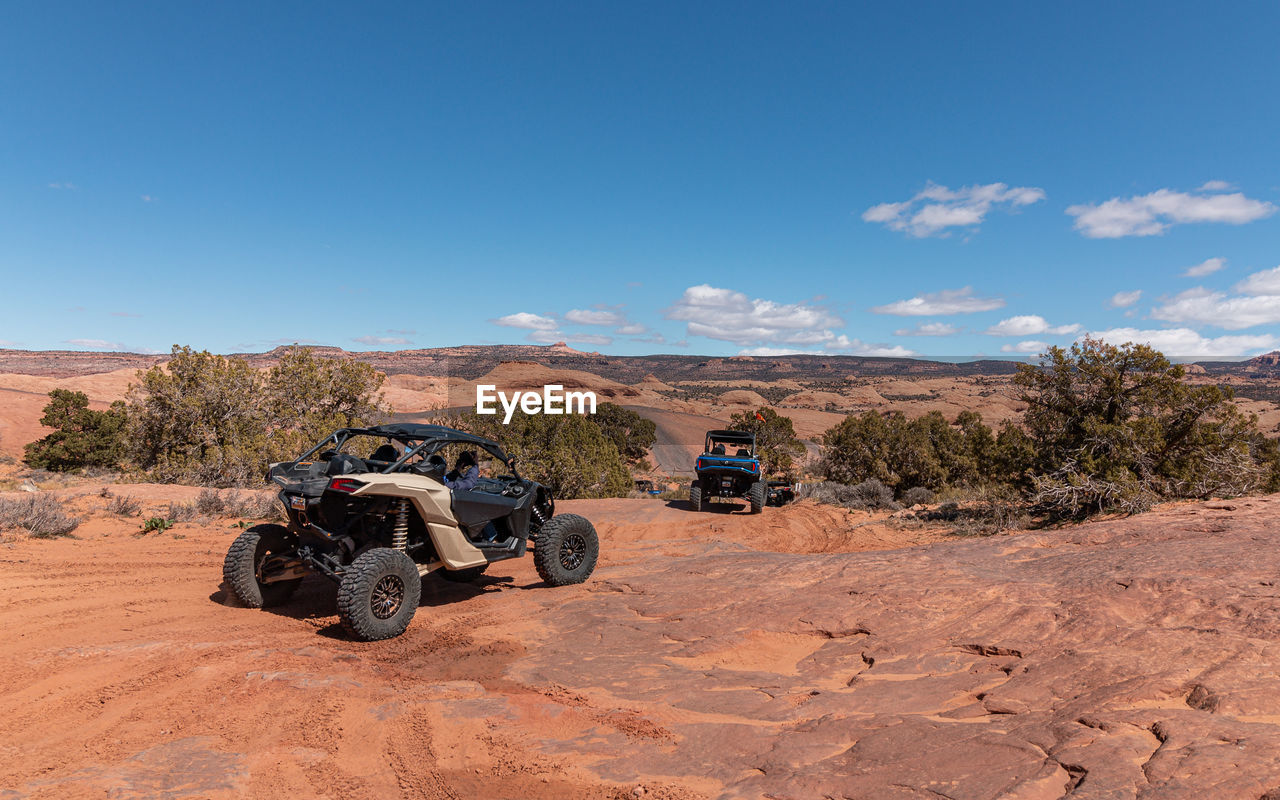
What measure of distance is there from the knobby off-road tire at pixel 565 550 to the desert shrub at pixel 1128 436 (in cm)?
921

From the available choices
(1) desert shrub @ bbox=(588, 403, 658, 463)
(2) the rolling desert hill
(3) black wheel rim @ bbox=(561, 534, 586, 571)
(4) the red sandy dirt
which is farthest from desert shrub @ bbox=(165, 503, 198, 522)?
(2) the rolling desert hill

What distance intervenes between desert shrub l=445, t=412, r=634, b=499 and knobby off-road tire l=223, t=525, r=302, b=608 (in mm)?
12957

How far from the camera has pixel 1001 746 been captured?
3.44 metres

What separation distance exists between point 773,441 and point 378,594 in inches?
1041

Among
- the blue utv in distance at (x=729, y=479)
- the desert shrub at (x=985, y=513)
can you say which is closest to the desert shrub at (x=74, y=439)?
the blue utv in distance at (x=729, y=479)

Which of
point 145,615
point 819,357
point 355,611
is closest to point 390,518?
point 355,611

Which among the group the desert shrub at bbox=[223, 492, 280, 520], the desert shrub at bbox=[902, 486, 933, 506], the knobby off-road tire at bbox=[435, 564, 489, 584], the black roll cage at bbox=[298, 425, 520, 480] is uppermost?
the black roll cage at bbox=[298, 425, 520, 480]

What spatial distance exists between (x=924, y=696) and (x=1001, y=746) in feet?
3.08

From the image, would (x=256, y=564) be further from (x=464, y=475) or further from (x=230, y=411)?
(x=230, y=411)

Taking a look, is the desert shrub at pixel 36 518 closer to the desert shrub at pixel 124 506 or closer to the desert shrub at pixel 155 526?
the desert shrub at pixel 155 526

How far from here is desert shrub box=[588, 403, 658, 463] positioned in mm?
41406

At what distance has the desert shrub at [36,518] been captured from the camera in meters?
8.75

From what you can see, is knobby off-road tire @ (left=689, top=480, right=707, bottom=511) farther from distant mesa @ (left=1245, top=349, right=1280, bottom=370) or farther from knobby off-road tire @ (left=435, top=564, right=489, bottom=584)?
distant mesa @ (left=1245, top=349, right=1280, bottom=370)

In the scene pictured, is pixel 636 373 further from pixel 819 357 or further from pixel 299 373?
pixel 299 373
